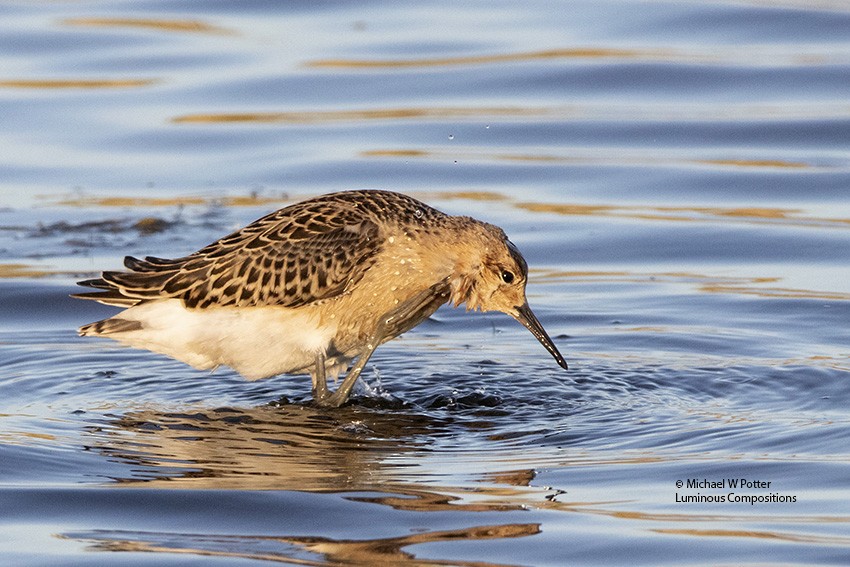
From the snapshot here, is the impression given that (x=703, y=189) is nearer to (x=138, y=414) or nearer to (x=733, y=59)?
(x=733, y=59)

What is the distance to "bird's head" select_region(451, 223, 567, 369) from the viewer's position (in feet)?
30.9

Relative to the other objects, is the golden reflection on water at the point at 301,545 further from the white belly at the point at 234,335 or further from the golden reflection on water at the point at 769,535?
the white belly at the point at 234,335

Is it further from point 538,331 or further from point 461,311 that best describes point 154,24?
point 538,331

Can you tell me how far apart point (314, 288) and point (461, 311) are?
2.70m

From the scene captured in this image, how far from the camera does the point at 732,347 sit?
34.6 feet

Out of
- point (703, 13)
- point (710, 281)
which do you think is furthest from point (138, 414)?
point (703, 13)

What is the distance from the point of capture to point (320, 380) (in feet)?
31.3

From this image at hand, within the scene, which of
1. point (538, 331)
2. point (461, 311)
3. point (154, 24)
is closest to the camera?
point (538, 331)

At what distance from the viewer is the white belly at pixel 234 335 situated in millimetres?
9383

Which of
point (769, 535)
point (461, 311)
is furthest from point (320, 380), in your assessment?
point (769, 535)

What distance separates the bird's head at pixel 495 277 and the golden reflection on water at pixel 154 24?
1131 cm

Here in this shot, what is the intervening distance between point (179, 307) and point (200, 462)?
1471mm

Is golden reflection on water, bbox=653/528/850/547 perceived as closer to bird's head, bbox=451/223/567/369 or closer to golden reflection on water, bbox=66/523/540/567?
golden reflection on water, bbox=66/523/540/567

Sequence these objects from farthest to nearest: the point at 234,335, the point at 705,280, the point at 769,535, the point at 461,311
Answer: the point at 705,280
the point at 461,311
the point at 234,335
the point at 769,535
